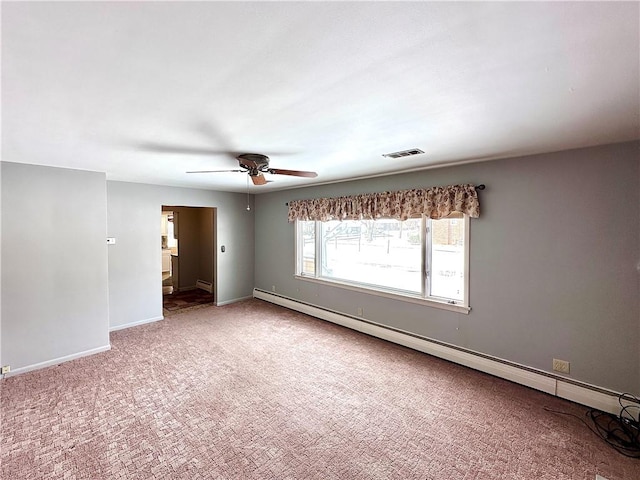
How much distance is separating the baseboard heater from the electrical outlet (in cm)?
674

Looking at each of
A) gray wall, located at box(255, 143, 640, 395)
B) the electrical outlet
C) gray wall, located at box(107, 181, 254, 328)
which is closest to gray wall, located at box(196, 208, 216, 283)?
gray wall, located at box(107, 181, 254, 328)

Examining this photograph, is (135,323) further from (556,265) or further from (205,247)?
(556,265)

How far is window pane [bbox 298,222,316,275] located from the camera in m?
5.40

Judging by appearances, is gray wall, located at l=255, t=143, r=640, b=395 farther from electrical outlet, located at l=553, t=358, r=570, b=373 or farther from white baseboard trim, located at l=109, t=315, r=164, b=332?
white baseboard trim, located at l=109, t=315, r=164, b=332

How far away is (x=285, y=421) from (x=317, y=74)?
2620 mm

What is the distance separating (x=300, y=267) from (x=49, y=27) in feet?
15.7

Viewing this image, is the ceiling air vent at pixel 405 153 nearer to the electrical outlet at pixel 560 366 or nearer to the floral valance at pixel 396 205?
the floral valance at pixel 396 205

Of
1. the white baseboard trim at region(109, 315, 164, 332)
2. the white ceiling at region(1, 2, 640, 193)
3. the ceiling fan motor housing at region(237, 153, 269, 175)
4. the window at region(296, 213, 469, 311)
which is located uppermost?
the white ceiling at region(1, 2, 640, 193)

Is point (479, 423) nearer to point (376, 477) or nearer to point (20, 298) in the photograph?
point (376, 477)

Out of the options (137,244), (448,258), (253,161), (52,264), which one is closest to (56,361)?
(52,264)

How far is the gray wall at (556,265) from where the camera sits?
8.14 feet

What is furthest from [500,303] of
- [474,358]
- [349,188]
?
[349,188]

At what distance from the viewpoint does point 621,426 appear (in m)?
2.33

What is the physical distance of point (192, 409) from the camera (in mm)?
2588
